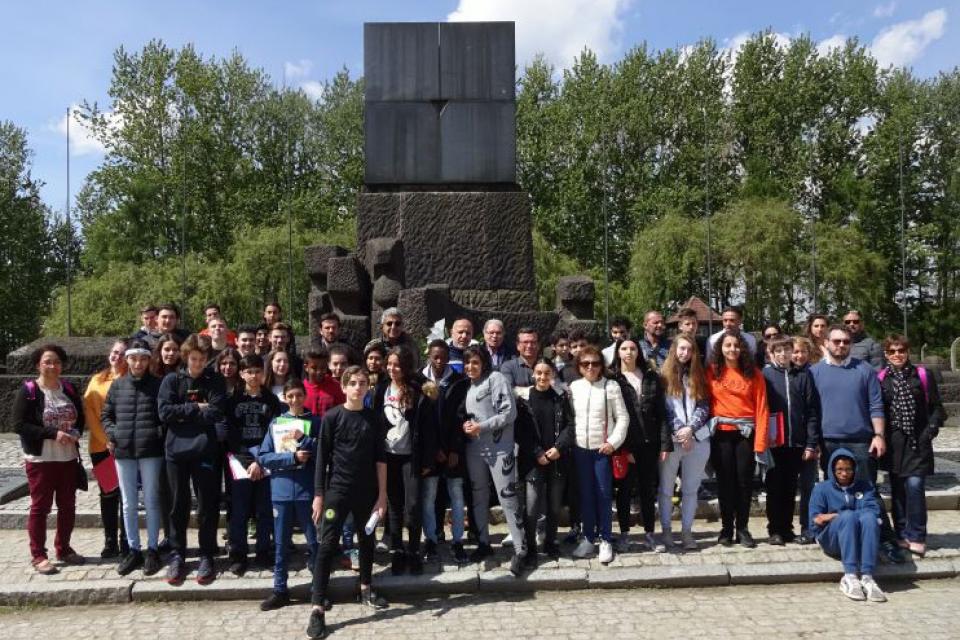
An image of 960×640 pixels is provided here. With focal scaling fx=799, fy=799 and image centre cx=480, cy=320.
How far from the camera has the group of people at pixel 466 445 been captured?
4.90 metres

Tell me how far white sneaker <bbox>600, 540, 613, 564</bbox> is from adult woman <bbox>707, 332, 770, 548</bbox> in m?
0.93

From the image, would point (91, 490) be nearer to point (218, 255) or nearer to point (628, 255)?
point (218, 255)

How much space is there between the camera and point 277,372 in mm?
5316

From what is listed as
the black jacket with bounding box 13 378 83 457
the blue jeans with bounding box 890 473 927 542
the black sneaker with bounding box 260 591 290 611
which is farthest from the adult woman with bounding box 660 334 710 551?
the black jacket with bounding box 13 378 83 457

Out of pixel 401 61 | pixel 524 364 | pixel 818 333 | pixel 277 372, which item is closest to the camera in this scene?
pixel 277 372

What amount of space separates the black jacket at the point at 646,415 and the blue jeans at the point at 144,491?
10.1 feet

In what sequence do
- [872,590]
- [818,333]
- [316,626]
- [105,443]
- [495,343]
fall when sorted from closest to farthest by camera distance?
[316,626], [872,590], [105,443], [495,343], [818,333]

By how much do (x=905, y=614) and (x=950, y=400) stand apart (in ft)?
33.5

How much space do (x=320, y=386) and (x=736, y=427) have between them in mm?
2854

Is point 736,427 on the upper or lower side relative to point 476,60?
lower

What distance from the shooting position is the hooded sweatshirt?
16.6ft

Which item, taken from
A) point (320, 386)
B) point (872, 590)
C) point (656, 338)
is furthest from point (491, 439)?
point (872, 590)

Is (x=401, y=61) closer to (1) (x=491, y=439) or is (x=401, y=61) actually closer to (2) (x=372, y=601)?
(1) (x=491, y=439)

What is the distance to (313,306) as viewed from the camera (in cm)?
896
